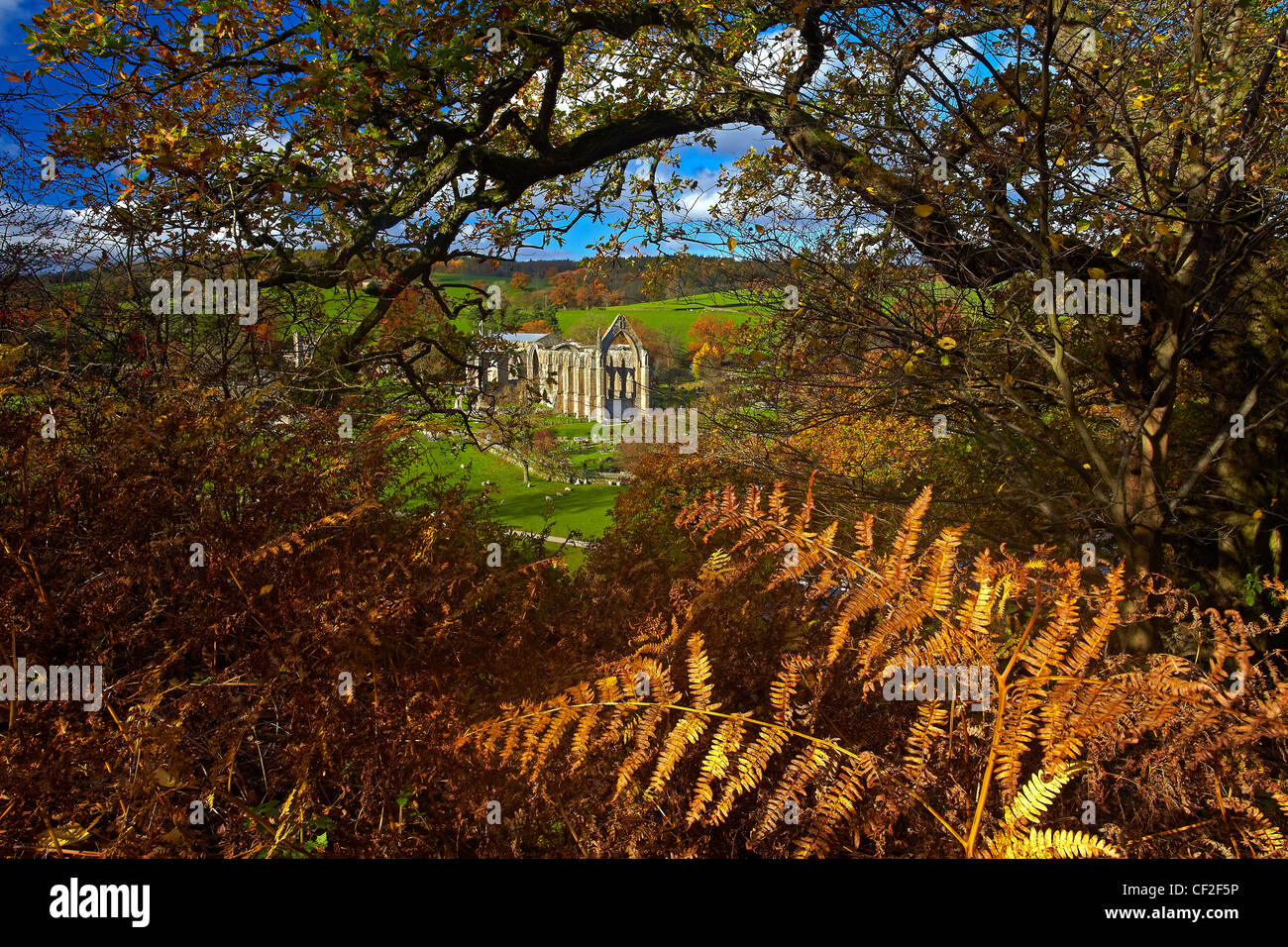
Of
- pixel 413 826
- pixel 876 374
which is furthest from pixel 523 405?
pixel 413 826

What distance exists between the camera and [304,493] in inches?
117

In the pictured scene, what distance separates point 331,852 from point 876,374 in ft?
13.4

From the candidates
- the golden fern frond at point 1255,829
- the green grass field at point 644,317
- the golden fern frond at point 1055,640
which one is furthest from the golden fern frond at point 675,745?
the green grass field at point 644,317

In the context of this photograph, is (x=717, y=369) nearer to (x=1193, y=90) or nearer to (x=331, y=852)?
(x=1193, y=90)

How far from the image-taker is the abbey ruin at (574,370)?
592cm

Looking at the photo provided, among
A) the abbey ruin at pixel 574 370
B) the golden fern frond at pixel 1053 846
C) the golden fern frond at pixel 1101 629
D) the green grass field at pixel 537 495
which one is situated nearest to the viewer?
the golden fern frond at pixel 1053 846

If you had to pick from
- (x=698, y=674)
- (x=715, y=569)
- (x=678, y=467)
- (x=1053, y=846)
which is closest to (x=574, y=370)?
(x=678, y=467)

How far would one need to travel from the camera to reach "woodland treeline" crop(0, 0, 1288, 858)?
2.08 meters

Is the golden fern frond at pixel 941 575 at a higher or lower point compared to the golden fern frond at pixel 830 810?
higher

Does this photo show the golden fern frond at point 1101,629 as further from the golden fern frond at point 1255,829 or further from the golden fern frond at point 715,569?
the golden fern frond at point 715,569

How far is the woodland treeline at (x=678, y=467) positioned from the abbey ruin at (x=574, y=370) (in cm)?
32

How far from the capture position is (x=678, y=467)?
5.65 metres

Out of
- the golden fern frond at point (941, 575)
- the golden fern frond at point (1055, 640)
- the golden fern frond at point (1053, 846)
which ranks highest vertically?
the golden fern frond at point (941, 575)

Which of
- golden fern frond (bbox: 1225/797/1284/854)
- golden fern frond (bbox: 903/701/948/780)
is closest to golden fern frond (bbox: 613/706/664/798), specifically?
golden fern frond (bbox: 903/701/948/780)
